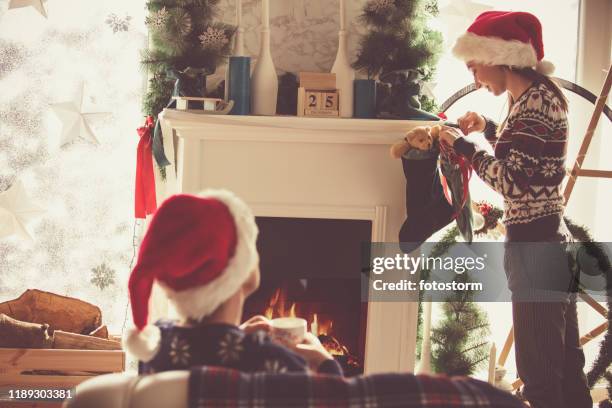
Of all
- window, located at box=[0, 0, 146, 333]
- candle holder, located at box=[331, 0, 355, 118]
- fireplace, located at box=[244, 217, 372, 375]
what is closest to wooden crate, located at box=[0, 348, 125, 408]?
window, located at box=[0, 0, 146, 333]

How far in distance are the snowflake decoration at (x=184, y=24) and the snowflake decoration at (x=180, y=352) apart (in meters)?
1.58

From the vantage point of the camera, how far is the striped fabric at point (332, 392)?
106 cm

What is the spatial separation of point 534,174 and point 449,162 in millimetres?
378

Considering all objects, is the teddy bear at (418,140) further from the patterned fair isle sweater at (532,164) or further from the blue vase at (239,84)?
the blue vase at (239,84)

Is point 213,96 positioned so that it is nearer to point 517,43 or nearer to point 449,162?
point 449,162

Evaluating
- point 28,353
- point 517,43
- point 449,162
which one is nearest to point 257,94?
point 449,162

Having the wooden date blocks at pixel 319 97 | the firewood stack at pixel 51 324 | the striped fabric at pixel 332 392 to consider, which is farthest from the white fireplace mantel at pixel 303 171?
the striped fabric at pixel 332 392

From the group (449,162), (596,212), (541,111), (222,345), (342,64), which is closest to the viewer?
(222,345)

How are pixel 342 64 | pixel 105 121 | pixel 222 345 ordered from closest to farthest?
1. pixel 222 345
2. pixel 342 64
3. pixel 105 121

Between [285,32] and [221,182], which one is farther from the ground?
[285,32]

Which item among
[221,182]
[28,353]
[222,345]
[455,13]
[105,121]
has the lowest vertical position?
[28,353]

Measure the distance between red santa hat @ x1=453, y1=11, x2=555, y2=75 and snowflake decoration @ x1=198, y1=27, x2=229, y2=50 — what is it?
2.78ft

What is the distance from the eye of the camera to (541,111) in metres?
2.13

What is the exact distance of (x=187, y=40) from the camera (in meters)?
2.64
